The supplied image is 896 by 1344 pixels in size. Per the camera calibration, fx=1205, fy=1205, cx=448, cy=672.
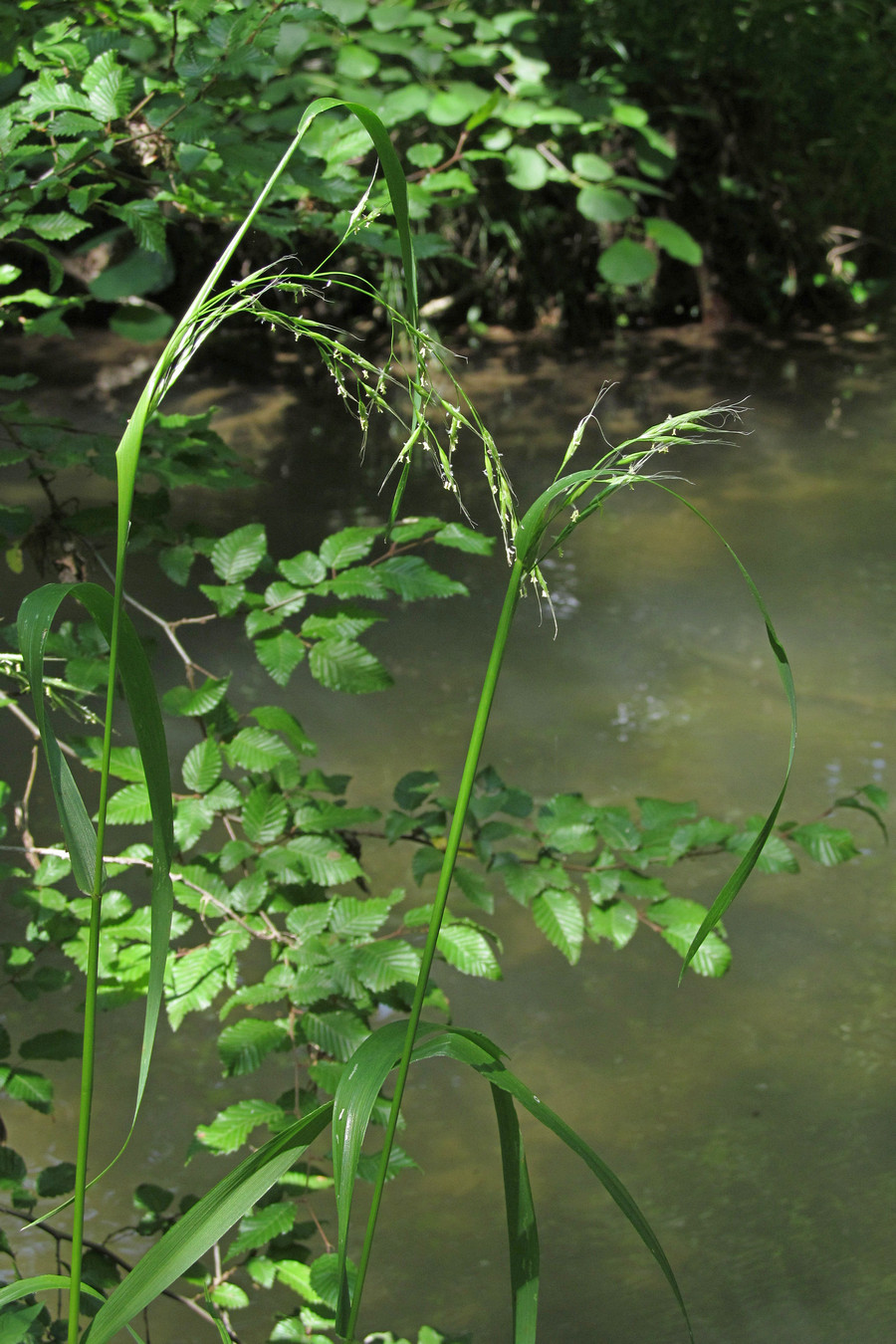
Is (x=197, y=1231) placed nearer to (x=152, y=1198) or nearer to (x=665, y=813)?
(x=152, y=1198)

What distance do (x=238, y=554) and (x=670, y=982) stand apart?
96cm

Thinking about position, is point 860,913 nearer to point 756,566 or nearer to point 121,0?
point 756,566

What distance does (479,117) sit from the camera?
57.9 inches

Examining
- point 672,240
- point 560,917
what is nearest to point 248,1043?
point 560,917

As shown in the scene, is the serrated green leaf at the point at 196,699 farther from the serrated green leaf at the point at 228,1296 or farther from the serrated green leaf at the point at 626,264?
the serrated green leaf at the point at 626,264

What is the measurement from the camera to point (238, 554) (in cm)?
110

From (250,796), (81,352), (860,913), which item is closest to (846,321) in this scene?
(81,352)

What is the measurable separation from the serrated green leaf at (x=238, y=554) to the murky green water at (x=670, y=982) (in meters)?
0.73

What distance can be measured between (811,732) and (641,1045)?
0.87 m

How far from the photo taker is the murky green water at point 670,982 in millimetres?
1285

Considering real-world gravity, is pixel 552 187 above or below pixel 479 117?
below

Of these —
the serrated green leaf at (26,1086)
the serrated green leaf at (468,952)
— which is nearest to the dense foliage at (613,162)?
the serrated green leaf at (468,952)

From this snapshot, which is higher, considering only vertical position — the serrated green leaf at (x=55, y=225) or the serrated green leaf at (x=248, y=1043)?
the serrated green leaf at (x=55, y=225)

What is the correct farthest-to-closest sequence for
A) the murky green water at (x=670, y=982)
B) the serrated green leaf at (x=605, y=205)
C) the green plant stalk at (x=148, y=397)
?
the serrated green leaf at (x=605, y=205) < the murky green water at (x=670, y=982) < the green plant stalk at (x=148, y=397)
